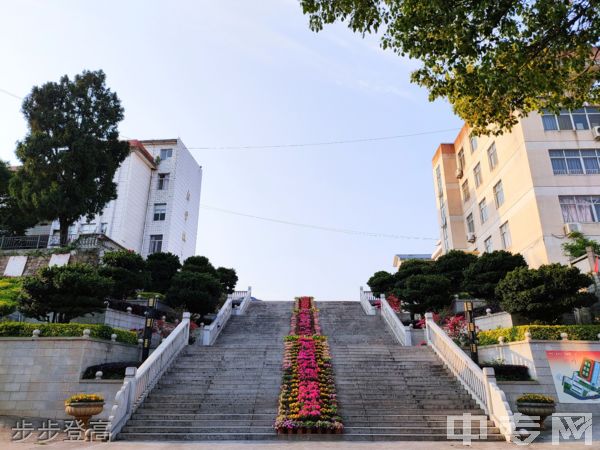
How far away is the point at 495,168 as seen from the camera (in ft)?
88.3

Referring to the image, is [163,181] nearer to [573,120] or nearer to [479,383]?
[573,120]

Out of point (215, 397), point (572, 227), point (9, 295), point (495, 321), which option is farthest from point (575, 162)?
point (9, 295)

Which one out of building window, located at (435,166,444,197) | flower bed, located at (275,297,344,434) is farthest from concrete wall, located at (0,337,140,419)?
building window, located at (435,166,444,197)

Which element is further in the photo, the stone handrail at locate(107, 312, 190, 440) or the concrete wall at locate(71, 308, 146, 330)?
the concrete wall at locate(71, 308, 146, 330)

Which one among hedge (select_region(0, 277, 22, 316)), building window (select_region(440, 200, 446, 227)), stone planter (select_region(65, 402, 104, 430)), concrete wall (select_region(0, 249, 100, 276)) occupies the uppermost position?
building window (select_region(440, 200, 446, 227))

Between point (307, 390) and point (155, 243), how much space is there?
26.8 metres

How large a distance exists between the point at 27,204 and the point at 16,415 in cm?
1523

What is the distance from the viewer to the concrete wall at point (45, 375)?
11.5m

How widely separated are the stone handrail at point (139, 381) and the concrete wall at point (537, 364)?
9876 millimetres

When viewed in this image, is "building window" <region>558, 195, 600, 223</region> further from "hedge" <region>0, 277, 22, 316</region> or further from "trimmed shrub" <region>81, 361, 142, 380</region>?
"hedge" <region>0, 277, 22, 316</region>

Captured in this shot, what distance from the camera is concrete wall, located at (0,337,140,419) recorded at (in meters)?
11.5

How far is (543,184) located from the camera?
22.2 metres

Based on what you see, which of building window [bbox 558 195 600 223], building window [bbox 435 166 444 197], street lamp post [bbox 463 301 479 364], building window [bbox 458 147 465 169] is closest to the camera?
street lamp post [bbox 463 301 479 364]

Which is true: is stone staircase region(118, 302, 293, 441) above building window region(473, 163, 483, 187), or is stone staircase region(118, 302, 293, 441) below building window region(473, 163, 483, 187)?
below
